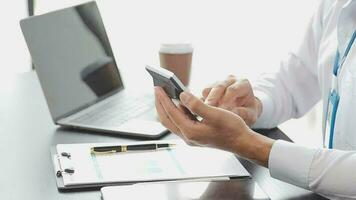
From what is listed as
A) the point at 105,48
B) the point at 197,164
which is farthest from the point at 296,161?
the point at 105,48

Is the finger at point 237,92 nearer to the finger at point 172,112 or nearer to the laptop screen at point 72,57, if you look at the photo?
the finger at point 172,112

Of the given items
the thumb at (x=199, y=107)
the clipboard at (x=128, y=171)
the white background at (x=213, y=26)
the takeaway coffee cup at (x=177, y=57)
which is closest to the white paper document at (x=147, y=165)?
the clipboard at (x=128, y=171)

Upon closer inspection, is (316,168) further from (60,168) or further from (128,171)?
(60,168)

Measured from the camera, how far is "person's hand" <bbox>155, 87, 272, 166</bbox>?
1.00m

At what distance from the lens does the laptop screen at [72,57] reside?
131cm

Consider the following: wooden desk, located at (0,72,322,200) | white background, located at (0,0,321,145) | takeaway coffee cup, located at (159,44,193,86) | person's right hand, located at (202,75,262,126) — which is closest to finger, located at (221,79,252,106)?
person's right hand, located at (202,75,262,126)

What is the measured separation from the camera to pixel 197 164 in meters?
1.09

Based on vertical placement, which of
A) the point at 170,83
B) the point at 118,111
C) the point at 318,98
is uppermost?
the point at 170,83

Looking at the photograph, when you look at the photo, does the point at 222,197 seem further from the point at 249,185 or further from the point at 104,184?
the point at 104,184

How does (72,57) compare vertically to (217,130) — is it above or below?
above

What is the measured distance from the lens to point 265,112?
4.37 ft

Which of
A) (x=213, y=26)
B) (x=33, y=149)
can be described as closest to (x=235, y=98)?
(x=33, y=149)

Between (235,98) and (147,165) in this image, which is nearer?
(147,165)

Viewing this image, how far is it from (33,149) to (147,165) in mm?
249
